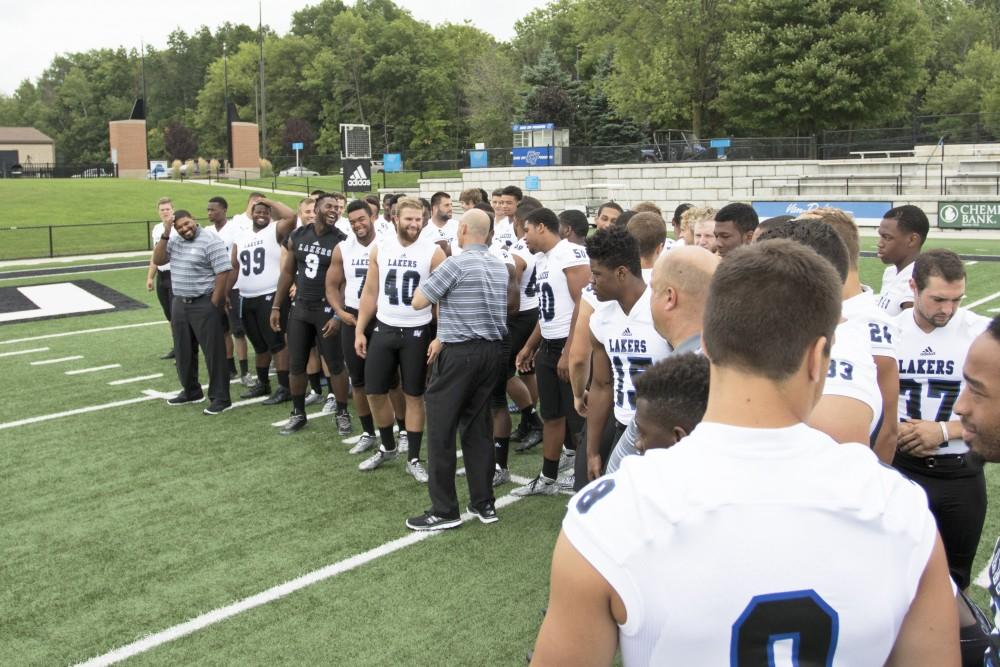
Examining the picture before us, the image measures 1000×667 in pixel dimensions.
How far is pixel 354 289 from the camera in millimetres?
7758

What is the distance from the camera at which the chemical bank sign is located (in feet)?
81.0

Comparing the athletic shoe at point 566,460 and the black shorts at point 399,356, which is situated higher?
the black shorts at point 399,356

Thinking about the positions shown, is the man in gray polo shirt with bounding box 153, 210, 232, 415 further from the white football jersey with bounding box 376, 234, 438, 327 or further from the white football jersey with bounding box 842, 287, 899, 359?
the white football jersey with bounding box 842, 287, 899, 359

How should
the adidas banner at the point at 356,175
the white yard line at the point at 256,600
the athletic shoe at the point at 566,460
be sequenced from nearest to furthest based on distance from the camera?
the white yard line at the point at 256,600 → the athletic shoe at the point at 566,460 → the adidas banner at the point at 356,175

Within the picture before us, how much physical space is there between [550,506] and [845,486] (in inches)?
188

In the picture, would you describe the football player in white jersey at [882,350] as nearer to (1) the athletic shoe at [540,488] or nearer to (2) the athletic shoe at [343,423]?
(1) the athletic shoe at [540,488]

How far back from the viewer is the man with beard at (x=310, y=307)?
800cm

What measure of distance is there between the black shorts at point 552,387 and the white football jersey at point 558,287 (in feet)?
0.34

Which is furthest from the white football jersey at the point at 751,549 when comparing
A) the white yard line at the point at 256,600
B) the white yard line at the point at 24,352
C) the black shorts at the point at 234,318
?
the white yard line at the point at 24,352

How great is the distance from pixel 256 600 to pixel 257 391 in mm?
4905

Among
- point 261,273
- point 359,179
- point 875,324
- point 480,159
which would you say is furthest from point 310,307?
point 480,159

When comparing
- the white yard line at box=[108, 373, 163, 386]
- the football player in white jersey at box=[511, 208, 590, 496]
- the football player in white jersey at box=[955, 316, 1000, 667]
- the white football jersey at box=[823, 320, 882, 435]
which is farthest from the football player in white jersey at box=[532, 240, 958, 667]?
the white yard line at box=[108, 373, 163, 386]

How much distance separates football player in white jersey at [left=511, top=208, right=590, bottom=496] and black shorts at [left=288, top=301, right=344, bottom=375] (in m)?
2.33

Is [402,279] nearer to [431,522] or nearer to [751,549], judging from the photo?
[431,522]
